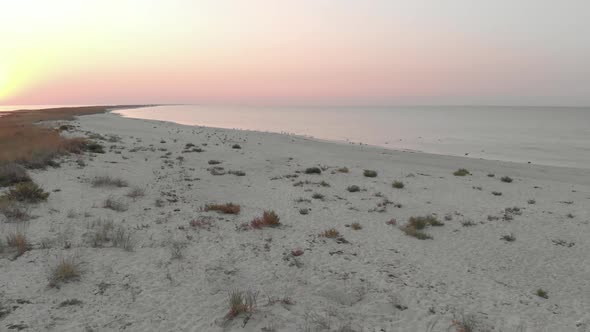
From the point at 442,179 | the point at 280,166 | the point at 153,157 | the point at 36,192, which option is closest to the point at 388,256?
the point at 36,192

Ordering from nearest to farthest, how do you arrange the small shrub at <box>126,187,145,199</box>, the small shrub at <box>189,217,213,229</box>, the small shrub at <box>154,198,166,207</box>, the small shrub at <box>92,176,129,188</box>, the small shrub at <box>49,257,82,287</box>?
the small shrub at <box>49,257,82,287</box>, the small shrub at <box>189,217,213,229</box>, the small shrub at <box>154,198,166,207</box>, the small shrub at <box>126,187,145,199</box>, the small shrub at <box>92,176,129,188</box>

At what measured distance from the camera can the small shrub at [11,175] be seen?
14.1 metres

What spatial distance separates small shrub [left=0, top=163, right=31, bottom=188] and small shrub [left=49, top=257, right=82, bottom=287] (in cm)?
887

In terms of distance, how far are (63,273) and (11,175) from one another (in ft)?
32.6

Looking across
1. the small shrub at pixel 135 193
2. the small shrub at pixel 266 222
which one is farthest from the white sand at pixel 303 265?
the small shrub at pixel 135 193

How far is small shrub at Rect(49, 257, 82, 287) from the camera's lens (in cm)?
722

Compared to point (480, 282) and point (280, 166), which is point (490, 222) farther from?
point (280, 166)

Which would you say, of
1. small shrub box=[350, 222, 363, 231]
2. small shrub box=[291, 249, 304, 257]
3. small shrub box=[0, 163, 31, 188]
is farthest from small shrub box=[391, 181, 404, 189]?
small shrub box=[0, 163, 31, 188]

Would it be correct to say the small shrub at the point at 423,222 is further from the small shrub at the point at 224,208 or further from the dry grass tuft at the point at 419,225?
the small shrub at the point at 224,208

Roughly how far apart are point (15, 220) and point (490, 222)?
15.4m

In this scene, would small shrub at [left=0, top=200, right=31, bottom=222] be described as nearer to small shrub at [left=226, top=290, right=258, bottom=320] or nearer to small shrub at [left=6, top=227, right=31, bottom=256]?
small shrub at [left=6, top=227, right=31, bottom=256]

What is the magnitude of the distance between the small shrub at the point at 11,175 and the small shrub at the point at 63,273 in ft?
29.1

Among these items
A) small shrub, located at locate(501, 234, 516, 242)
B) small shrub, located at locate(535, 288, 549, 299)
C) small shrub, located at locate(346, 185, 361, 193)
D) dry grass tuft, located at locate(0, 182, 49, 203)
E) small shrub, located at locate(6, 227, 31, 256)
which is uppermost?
dry grass tuft, located at locate(0, 182, 49, 203)

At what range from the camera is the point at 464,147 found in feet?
160
